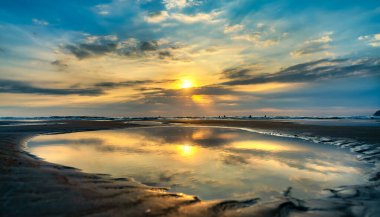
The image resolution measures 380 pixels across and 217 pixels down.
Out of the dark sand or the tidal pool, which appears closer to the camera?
the dark sand

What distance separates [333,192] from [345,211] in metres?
2.14

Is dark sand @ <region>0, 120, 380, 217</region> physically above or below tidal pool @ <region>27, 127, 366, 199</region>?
above

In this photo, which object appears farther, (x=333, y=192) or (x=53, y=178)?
(x=53, y=178)

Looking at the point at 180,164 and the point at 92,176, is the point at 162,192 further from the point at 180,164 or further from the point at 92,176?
the point at 180,164

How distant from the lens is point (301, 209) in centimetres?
673

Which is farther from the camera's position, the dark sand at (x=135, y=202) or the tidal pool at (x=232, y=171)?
the tidal pool at (x=232, y=171)

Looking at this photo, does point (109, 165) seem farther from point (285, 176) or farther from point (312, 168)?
point (312, 168)

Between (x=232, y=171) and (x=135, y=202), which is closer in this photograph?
(x=135, y=202)

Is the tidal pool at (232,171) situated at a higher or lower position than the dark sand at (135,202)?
lower

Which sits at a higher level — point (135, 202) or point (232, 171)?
point (135, 202)

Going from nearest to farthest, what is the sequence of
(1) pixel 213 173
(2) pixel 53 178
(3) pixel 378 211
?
(3) pixel 378 211
(2) pixel 53 178
(1) pixel 213 173

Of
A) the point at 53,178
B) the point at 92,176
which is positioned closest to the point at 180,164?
the point at 92,176

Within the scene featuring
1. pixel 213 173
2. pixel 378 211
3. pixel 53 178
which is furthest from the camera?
pixel 213 173

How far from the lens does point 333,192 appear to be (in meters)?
8.51
